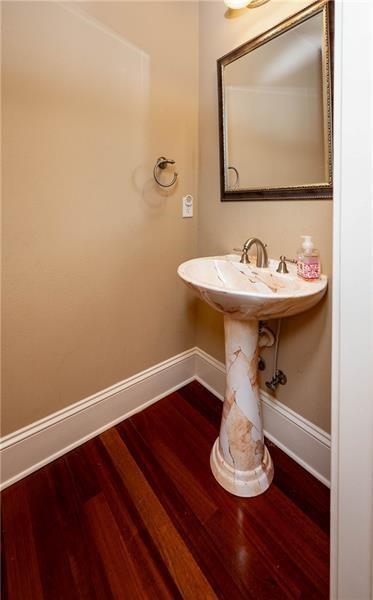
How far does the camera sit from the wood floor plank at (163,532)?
809mm

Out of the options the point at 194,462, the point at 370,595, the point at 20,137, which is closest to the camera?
the point at 370,595

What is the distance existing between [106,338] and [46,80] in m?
1.07

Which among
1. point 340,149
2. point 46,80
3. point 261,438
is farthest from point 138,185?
point 261,438

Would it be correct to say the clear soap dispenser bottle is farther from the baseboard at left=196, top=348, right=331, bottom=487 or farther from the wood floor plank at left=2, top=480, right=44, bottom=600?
the wood floor plank at left=2, top=480, right=44, bottom=600

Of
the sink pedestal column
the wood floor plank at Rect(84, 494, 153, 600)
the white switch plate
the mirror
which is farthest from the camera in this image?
the white switch plate

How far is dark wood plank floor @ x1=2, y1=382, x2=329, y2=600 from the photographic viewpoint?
2.67ft

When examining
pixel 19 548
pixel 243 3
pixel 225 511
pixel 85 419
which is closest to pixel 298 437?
pixel 225 511

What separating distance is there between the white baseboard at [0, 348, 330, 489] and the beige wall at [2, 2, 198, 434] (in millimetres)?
66

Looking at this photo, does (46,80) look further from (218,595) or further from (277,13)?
(218,595)

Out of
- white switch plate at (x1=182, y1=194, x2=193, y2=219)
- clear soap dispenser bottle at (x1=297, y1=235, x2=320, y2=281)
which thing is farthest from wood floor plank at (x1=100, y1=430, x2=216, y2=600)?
white switch plate at (x1=182, y1=194, x2=193, y2=219)

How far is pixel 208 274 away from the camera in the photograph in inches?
48.0

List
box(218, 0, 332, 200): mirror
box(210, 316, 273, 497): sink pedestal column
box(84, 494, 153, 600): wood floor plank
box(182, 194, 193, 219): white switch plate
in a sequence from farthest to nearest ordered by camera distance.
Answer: box(182, 194, 193, 219): white switch plate
box(210, 316, 273, 497): sink pedestal column
box(218, 0, 332, 200): mirror
box(84, 494, 153, 600): wood floor plank

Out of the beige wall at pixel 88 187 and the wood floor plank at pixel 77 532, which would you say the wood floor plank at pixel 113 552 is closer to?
the wood floor plank at pixel 77 532

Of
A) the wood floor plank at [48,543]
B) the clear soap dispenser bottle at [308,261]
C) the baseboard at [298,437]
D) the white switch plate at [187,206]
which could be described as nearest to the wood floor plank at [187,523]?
the wood floor plank at [48,543]
